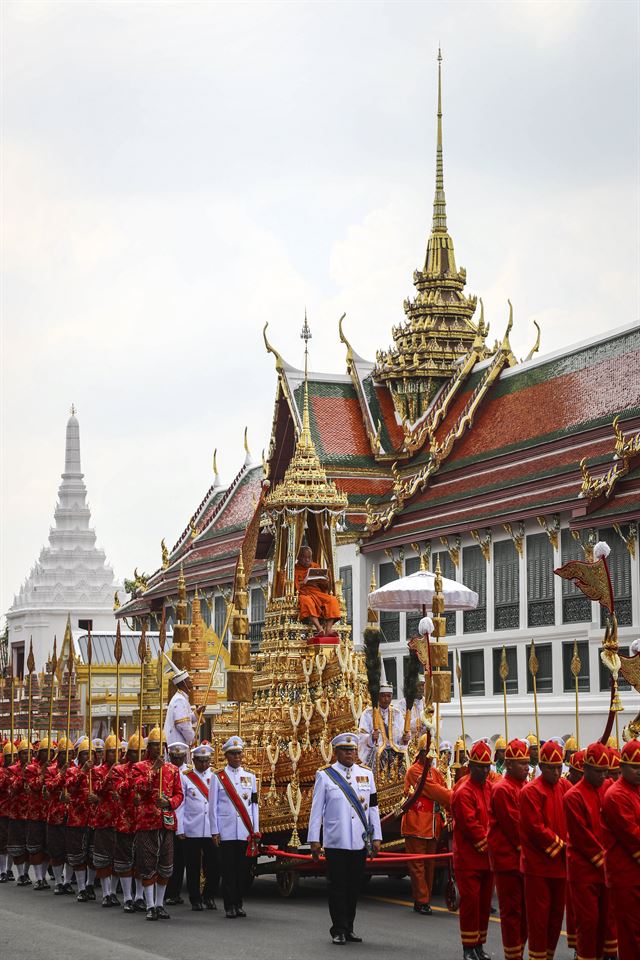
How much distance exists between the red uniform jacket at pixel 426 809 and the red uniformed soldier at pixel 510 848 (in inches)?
115

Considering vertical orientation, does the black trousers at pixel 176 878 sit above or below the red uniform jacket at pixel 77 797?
below

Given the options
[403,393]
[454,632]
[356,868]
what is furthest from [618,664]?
[403,393]

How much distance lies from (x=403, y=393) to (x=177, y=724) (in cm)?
3005

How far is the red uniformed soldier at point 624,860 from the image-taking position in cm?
1013

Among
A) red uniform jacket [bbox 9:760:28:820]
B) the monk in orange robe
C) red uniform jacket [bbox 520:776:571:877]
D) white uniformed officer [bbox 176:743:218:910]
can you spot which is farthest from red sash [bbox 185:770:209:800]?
red uniform jacket [bbox 520:776:571:877]

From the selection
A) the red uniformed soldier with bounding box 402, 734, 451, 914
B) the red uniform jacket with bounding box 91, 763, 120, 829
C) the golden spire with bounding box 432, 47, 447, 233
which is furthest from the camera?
the golden spire with bounding box 432, 47, 447, 233

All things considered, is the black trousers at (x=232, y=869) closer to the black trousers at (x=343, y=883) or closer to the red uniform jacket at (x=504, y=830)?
the black trousers at (x=343, y=883)

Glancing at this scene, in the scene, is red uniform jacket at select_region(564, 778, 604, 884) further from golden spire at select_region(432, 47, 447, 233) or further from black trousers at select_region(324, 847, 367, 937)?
golden spire at select_region(432, 47, 447, 233)

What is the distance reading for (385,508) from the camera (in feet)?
137

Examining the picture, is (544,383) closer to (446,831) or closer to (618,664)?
(446,831)

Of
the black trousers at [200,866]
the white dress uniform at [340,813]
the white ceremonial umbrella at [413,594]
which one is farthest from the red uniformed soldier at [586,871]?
the white ceremonial umbrella at [413,594]

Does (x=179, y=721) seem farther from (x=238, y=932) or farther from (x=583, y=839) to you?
(x=583, y=839)

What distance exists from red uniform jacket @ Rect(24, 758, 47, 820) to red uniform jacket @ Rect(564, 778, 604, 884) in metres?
8.51

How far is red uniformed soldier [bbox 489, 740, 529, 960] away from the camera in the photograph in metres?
11.3
